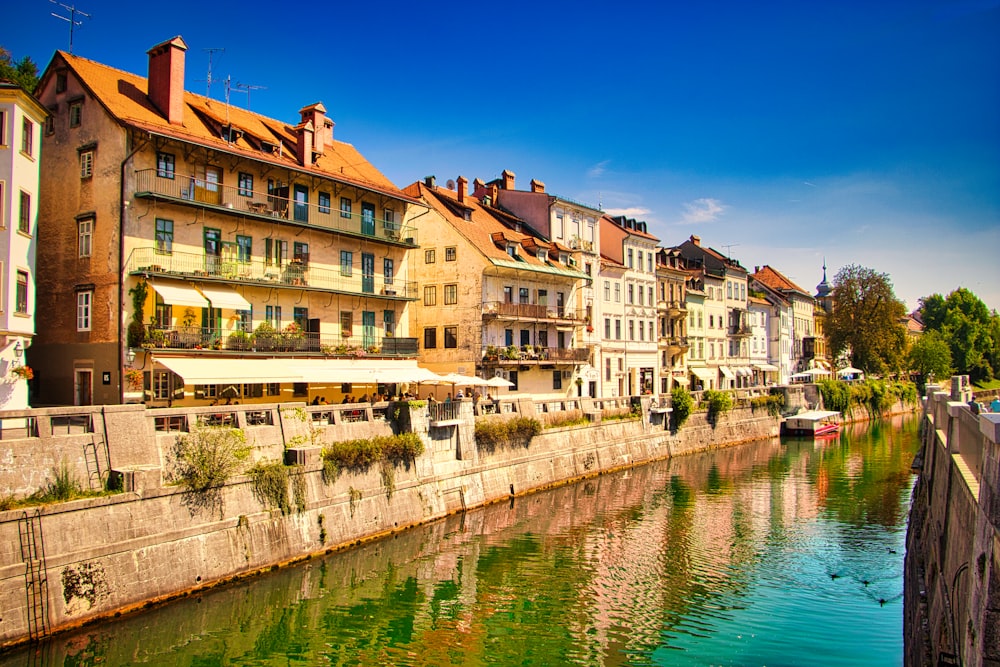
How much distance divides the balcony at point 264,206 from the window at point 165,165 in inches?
8.1

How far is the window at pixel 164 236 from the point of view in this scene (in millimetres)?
29406

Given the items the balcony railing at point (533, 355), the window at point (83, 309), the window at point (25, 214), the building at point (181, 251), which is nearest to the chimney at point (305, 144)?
the building at point (181, 251)

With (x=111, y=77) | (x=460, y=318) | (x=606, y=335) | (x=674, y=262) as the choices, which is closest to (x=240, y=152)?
(x=111, y=77)

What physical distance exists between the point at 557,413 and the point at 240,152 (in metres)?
20.0

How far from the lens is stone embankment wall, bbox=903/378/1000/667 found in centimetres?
888

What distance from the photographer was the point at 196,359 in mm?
28328

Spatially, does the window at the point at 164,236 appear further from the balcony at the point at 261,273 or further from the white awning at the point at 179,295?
the white awning at the point at 179,295

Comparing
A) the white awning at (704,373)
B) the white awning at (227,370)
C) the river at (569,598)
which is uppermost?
the white awning at (227,370)

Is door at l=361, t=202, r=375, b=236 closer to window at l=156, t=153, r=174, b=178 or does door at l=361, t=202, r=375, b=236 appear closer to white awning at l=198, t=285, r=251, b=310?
white awning at l=198, t=285, r=251, b=310

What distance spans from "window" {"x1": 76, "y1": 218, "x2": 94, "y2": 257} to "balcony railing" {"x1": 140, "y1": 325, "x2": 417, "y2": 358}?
437cm

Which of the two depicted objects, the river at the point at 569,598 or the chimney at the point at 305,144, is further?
the chimney at the point at 305,144

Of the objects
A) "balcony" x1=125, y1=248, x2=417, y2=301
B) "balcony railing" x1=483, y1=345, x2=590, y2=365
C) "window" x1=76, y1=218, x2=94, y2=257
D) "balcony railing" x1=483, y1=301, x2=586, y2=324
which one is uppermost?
"window" x1=76, y1=218, x2=94, y2=257

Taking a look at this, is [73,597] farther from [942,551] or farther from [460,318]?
[460,318]

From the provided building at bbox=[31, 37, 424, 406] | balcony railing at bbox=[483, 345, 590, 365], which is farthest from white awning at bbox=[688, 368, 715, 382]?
building at bbox=[31, 37, 424, 406]
